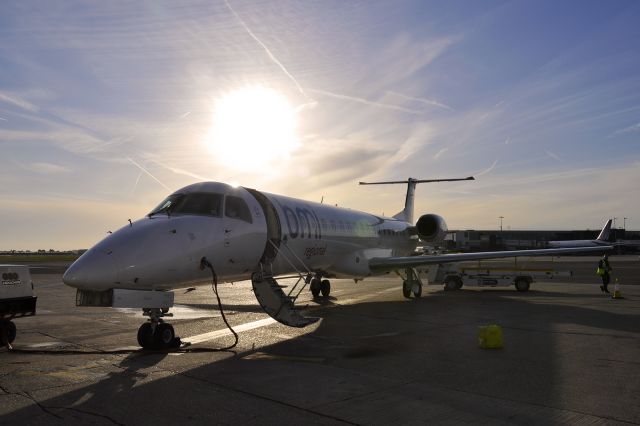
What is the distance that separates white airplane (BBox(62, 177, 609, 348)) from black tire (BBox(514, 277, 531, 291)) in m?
10.4

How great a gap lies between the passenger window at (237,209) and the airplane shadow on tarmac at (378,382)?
2759 mm

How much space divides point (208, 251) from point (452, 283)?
17.4 metres

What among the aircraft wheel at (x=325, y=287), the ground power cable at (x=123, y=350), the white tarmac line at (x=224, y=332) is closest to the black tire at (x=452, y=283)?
the aircraft wheel at (x=325, y=287)

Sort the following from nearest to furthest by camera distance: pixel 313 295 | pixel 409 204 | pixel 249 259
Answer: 1. pixel 249 259
2. pixel 313 295
3. pixel 409 204

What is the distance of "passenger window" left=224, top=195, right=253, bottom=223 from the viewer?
10738 mm

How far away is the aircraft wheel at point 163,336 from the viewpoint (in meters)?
9.16

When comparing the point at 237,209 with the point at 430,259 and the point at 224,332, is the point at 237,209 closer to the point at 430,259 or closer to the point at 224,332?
the point at 224,332

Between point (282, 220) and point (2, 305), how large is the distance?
637cm

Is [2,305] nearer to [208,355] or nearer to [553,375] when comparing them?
[208,355]

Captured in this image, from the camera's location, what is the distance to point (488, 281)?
2317cm

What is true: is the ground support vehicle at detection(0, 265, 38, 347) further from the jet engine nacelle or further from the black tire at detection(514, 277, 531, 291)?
the black tire at detection(514, 277, 531, 291)

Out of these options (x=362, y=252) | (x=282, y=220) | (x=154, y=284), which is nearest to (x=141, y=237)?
(x=154, y=284)

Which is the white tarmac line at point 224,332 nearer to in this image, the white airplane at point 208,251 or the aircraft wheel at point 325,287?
the white airplane at point 208,251

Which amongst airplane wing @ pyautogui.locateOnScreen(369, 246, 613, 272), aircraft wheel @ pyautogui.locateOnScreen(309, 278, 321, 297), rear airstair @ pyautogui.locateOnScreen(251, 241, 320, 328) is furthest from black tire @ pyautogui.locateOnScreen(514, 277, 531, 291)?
rear airstair @ pyautogui.locateOnScreen(251, 241, 320, 328)
